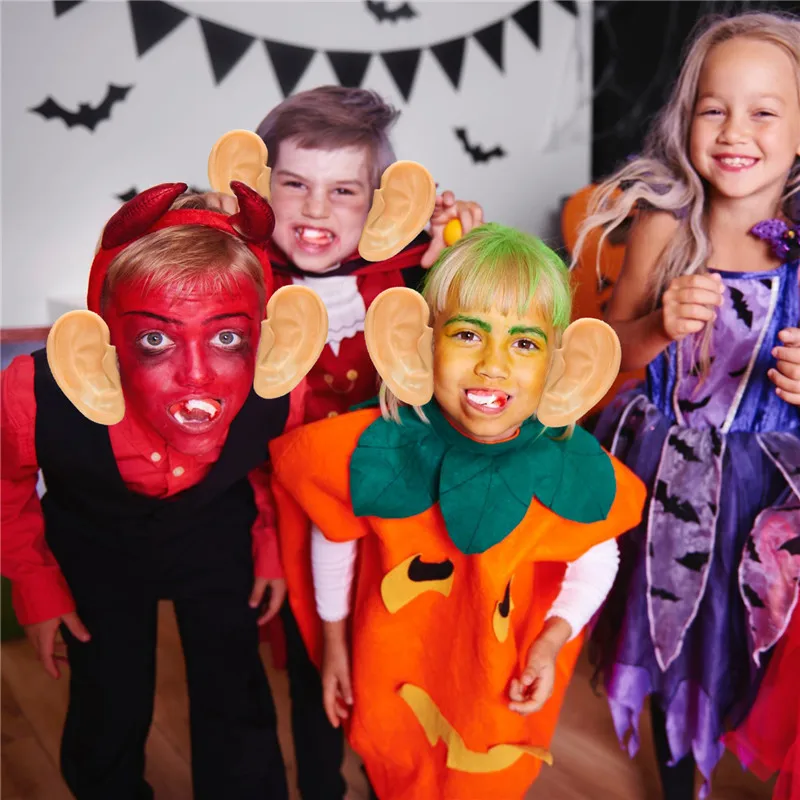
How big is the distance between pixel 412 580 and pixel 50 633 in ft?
1.44

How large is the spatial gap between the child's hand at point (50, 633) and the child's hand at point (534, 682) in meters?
0.51

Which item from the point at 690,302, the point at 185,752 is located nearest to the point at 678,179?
the point at 690,302

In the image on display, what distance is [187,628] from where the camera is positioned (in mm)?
1101

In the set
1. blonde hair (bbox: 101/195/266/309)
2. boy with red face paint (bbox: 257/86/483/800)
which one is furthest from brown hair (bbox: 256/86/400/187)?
blonde hair (bbox: 101/195/266/309)

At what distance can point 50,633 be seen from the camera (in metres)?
1.04

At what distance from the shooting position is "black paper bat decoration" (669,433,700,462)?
1149mm

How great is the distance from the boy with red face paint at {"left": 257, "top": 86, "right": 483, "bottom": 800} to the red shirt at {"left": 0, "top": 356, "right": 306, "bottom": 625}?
13 centimetres

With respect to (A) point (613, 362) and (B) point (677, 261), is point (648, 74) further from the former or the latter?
(A) point (613, 362)

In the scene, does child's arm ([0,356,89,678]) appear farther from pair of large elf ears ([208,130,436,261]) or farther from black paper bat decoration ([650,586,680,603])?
black paper bat decoration ([650,586,680,603])

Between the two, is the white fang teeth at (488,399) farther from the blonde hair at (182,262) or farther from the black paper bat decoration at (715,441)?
the black paper bat decoration at (715,441)

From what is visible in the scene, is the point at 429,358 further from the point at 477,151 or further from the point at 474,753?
the point at 477,151

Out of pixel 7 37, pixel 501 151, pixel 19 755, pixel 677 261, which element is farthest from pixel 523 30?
pixel 19 755

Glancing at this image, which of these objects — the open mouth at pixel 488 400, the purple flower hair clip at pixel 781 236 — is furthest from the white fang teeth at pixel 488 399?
the purple flower hair clip at pixel 781 236

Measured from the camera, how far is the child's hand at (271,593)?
1.12 meters
